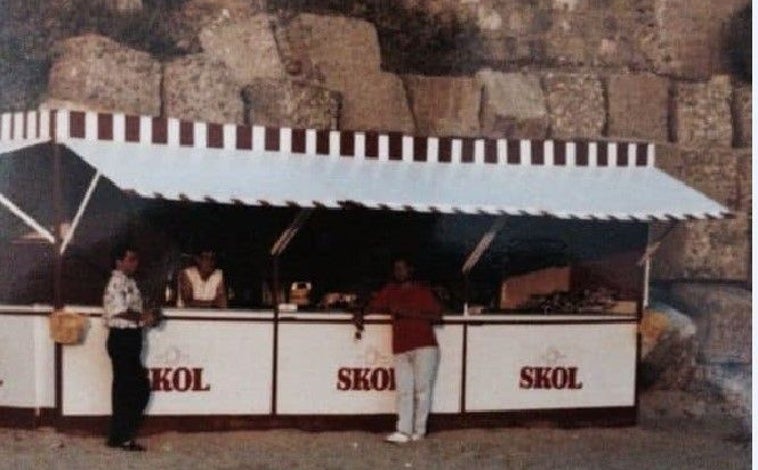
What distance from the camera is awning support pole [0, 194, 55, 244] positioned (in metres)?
4.68

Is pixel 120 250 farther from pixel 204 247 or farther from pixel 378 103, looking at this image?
pixel 378 103

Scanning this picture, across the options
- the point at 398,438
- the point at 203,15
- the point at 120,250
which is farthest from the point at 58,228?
the point at 398,438

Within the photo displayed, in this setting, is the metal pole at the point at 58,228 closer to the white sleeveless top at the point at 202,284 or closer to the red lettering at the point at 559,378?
the white sleeveless top at the point at 202,284

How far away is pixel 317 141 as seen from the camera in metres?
5.15

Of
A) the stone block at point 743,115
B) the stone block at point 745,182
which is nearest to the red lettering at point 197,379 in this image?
the stone block at point 745,182

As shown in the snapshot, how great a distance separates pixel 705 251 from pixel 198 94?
2213 millimetres

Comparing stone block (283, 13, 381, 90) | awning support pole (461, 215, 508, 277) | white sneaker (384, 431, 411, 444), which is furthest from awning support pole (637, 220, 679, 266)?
stone block (283, 13, 381, 90)

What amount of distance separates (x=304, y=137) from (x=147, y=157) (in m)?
0.61

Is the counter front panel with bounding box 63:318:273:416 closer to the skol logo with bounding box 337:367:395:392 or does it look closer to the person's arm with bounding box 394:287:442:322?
the skol logo with bounding box 337:367:395:392

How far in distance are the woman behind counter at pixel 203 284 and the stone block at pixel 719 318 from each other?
1910 millimetres

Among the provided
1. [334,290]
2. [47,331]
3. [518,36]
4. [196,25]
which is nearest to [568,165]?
[518,36]

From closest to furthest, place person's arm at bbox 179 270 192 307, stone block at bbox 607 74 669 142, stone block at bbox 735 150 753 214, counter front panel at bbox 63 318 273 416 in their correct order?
counter front panel at bbox 63 318 273 416 < stone block at bbox 735 150 753 214 < person's arm at bbox 179 270 192 307 < stone block at bbox 607 74 669 142

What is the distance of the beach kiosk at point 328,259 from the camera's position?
191 inches

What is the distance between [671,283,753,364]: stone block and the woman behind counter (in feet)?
6.27
